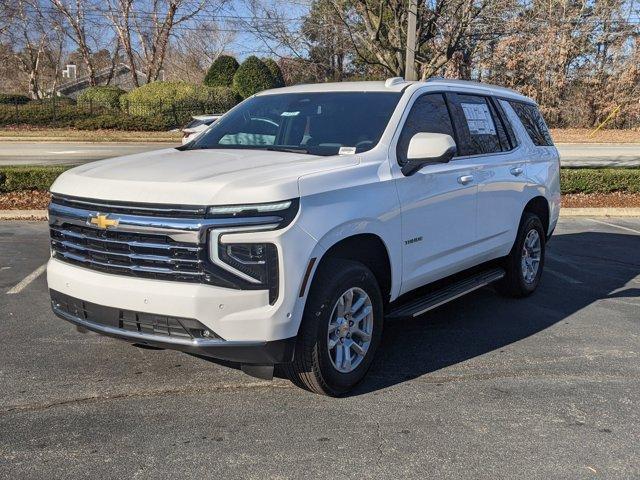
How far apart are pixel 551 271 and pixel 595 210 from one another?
16.1 feet

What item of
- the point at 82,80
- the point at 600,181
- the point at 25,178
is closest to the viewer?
the point at 25,178

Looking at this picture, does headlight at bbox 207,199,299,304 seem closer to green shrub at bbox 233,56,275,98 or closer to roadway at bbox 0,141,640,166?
roadway at bbox 0,141,640,166

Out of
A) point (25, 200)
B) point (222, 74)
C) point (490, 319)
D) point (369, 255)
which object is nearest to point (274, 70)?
point (222, 74)

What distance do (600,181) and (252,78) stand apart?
73.6 feet

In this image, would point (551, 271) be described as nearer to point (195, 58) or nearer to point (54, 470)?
point (54, 470)

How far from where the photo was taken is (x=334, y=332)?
3906mm

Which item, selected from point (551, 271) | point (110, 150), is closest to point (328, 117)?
point (551, 271)

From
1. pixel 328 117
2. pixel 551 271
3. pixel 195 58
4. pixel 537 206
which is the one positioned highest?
pixel 195 58

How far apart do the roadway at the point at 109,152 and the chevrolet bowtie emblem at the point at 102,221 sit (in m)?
15.6

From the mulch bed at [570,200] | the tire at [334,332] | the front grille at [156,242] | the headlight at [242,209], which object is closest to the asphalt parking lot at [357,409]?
the tire at [334,332]

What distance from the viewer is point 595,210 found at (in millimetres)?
11844

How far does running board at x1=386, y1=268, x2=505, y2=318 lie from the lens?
14.6ft

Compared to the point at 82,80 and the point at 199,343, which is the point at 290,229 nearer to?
the point at 199,343

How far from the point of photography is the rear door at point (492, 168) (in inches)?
208
